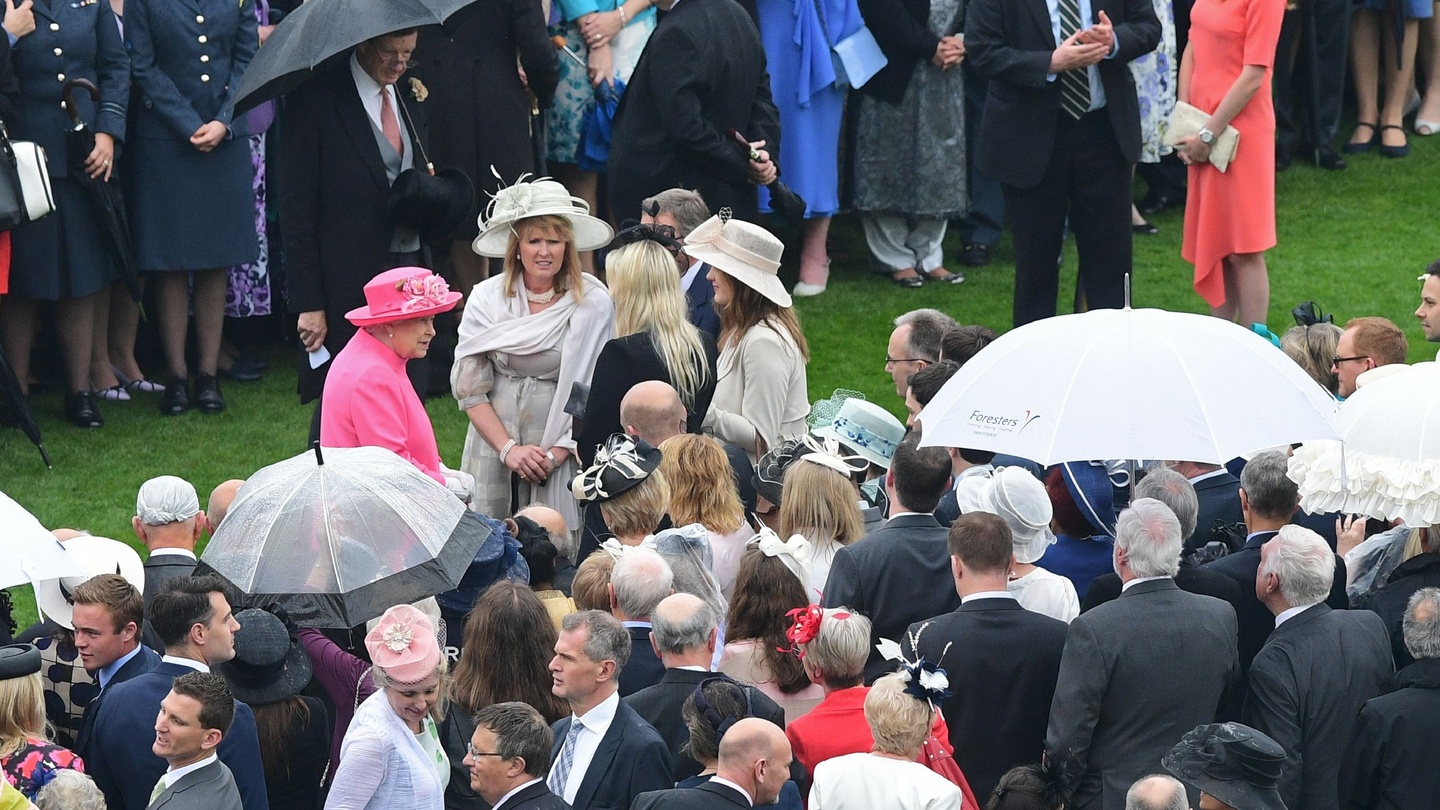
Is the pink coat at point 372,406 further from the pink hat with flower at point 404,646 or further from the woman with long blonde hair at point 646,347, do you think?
the pink hat with flower at point 404,646

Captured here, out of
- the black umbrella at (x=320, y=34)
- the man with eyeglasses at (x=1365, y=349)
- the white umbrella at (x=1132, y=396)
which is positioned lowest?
the man with eyeglasses at (x=1365, y=349)

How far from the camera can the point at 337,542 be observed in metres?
5.53

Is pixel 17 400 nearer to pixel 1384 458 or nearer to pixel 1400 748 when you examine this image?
pixel 1384 458

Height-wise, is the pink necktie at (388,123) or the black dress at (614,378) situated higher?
the pink necktie at (388,123)

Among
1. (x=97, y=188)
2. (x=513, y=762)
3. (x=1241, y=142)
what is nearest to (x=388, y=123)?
(x=97, y=188)

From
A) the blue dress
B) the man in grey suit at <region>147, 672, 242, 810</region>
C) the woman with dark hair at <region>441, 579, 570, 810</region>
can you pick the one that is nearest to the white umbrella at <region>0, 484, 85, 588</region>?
the man in grey suit at <region>147, 672, 242, 810</region>

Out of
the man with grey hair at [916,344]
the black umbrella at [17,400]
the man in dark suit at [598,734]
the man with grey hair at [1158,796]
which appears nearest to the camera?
the man with grey hair at [1158,796]

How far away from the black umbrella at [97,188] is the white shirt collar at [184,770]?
4907 mm

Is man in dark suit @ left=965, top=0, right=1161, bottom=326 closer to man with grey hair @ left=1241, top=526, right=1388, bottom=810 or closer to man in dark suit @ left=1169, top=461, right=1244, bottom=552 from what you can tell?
man in dark suit @ left=1169, top=461, right=1244, bottom=552

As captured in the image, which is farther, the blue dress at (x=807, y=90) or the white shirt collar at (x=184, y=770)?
the blue dress at (x=807, y=90)

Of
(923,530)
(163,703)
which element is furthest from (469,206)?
(163,703)

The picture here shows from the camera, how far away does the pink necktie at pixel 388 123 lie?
8.58m

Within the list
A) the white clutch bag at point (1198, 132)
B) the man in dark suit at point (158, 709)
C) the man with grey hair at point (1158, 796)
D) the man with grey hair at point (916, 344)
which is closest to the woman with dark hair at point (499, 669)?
the man in dark suit at point (158, 709)

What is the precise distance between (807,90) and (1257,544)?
18.8 feet
